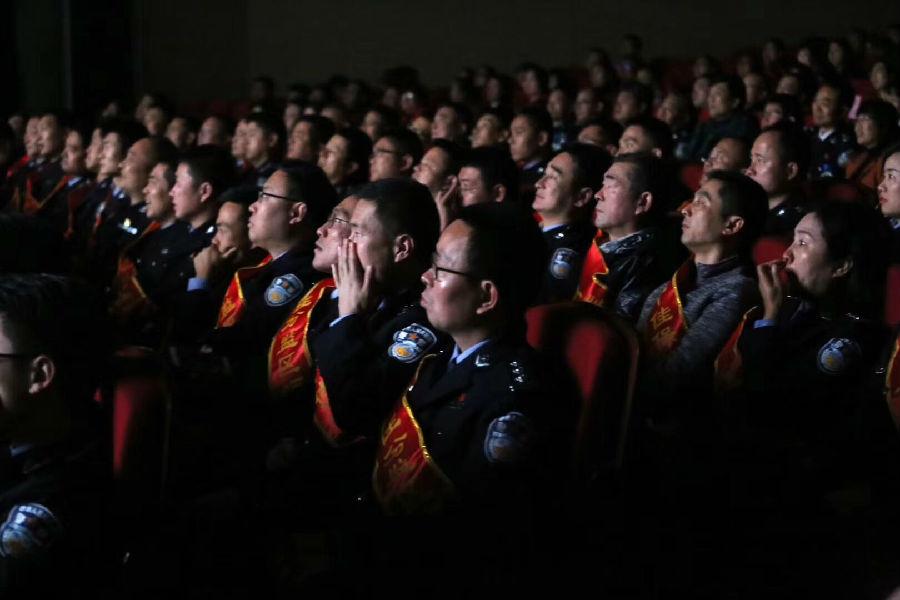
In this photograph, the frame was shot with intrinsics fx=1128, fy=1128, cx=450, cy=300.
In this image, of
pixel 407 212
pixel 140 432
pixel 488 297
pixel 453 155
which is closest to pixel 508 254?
pixel 488 297

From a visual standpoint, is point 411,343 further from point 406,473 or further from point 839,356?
point 839,356

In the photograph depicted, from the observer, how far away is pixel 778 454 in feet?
7.34

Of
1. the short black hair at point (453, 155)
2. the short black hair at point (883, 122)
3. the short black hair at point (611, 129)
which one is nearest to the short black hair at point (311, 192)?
the short black hair at point (453, 155)

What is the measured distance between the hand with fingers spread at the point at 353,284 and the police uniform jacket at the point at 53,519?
0.70m

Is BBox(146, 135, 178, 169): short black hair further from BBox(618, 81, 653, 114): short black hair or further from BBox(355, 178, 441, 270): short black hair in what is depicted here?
BBox(618, 81, 653, 114): short black hair

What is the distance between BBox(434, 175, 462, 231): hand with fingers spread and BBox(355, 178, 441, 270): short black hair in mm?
866

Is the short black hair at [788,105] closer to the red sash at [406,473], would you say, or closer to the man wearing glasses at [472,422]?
the man wearing glasses at [472,422]

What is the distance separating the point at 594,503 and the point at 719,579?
18.5 inches

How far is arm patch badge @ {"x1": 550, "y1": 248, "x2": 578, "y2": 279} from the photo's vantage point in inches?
122

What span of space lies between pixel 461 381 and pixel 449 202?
1.64 metres

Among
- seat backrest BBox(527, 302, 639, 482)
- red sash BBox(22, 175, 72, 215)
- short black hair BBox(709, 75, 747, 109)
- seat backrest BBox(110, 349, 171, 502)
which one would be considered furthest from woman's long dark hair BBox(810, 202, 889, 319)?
short black hair BBox(709, 75, 747, 109)

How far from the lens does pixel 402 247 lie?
88.7 inches

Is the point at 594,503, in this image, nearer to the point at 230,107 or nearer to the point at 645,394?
the point at 645,394

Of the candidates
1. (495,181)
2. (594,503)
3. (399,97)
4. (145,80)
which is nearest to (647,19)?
(399,97)
